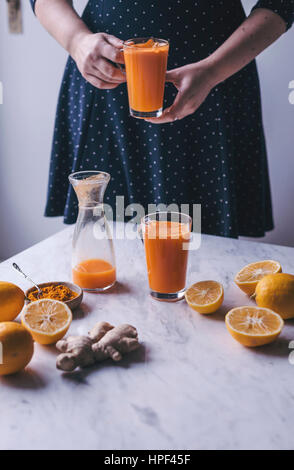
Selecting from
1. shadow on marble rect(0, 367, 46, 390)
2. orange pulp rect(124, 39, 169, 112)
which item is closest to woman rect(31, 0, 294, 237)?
orange pulp rect(124, 39, 169, 112)

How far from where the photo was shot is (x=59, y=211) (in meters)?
1.80

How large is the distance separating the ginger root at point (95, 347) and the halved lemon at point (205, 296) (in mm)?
158

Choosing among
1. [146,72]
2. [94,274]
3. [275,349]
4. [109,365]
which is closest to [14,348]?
[109,365]

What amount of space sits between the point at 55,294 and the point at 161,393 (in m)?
0.34

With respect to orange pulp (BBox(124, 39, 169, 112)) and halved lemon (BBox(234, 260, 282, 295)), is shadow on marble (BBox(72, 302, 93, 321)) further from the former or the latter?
orange pulp (BBox(124, 39, 169, 112))

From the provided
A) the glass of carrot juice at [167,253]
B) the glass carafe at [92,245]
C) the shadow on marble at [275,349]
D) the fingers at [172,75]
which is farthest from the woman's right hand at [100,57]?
the shadow on marble at [275,349]

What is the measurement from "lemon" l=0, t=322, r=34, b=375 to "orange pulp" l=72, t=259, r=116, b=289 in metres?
0.29

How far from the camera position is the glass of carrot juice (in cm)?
100

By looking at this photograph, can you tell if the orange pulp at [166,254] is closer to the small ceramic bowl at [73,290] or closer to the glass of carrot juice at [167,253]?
the glass of carrot juice at [167,253]

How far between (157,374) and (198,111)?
977 mm

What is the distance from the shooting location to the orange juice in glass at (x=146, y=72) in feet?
3.60

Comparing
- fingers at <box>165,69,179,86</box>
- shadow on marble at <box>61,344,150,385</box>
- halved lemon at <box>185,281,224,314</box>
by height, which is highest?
fingers at <box>165,69,179,86</box>

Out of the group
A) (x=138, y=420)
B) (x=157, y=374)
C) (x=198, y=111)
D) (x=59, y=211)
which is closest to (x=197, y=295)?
(x=157, y=374)

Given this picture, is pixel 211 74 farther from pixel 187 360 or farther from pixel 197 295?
pixel 187 360
